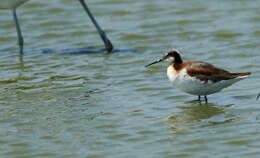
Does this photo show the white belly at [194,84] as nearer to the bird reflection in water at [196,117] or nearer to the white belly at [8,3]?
the bird reflection in water at [196,117]

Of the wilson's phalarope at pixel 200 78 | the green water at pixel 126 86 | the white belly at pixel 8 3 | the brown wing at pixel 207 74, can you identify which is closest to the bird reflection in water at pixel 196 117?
the green water at pixel 126 86

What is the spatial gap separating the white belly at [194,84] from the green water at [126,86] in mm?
233

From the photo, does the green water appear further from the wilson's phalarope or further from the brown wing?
the brown wing

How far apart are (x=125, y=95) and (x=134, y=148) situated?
2.46 m

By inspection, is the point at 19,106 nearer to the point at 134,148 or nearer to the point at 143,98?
the point at 143,98

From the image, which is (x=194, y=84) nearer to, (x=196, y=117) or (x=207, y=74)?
(x=207, y=74)

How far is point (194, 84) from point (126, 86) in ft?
5.43

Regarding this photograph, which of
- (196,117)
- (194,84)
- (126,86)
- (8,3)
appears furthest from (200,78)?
(8,3)

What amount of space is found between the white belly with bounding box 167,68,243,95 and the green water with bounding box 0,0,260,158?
9.2 inches

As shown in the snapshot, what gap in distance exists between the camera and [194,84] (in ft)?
30.1

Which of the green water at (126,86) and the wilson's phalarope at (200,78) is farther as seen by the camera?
the wilson's phalarope at (200,78)

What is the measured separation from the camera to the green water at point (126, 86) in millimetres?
7828

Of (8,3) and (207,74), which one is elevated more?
(8,3)

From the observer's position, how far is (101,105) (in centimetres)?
959
